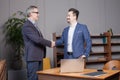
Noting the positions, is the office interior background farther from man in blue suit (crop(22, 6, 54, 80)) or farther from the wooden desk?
the wooden desk

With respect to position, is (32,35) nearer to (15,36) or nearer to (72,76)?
(72,76)

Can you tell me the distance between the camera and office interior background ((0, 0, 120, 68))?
5.01 meters

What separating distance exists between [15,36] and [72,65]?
2528 mm

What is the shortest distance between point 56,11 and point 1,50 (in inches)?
75.8

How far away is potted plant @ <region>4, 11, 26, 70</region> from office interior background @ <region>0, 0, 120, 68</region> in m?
0.11

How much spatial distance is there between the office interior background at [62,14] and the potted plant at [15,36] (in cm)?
11

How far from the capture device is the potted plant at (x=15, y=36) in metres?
4.62

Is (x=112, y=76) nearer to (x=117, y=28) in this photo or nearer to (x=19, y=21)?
(x=19, y=21)

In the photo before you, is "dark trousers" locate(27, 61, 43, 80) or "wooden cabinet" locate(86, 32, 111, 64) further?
"wooden cabinet" locate(86, 32, 111, 64)

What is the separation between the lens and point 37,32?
10.6 feet

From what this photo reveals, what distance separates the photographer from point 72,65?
7.93ft

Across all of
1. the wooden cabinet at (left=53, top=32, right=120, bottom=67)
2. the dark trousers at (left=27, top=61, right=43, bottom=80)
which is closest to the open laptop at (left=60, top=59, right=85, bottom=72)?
the dark trousers at (left=27, top=61, right=43, bottom=80)

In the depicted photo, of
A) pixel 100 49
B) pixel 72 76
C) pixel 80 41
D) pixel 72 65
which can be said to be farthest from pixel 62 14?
pixel 72 76

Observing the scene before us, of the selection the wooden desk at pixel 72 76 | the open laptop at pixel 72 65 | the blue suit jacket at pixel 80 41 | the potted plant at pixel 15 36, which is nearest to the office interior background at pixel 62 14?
the potted plant at pixel 15 36
